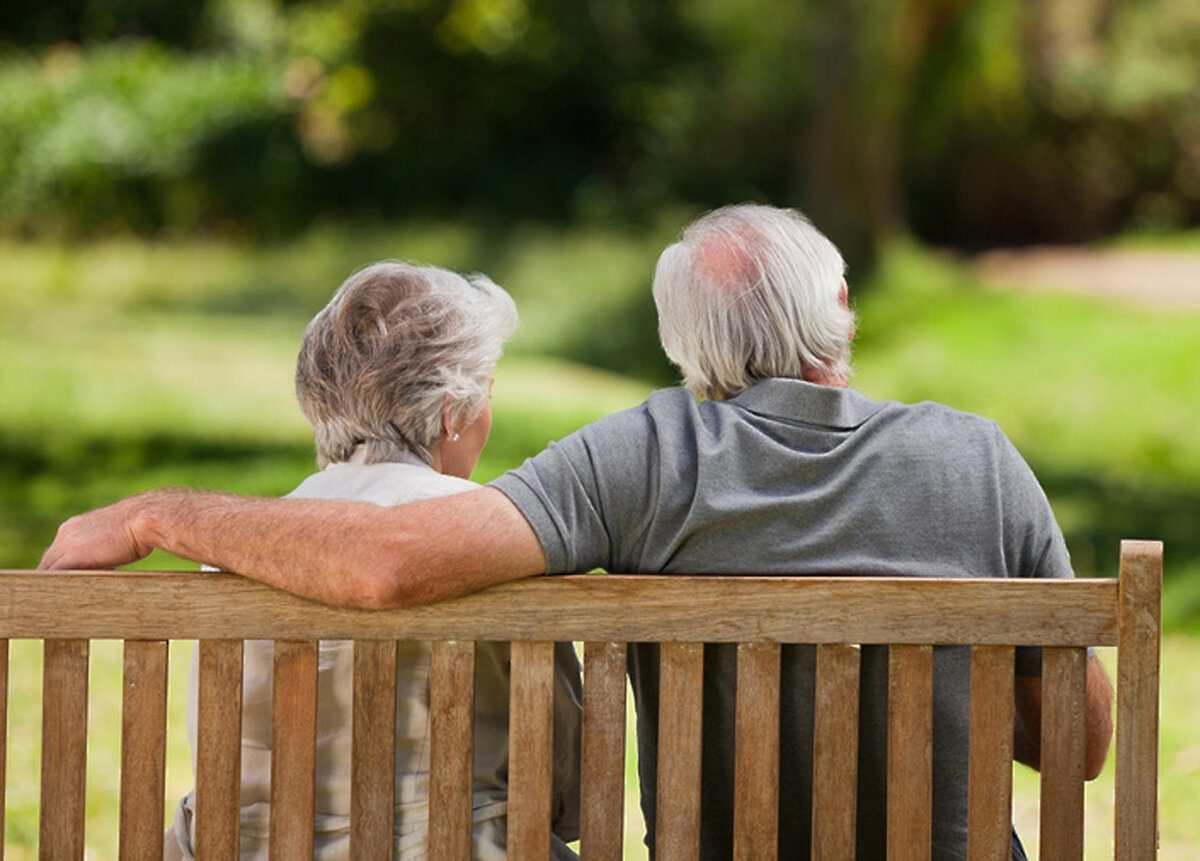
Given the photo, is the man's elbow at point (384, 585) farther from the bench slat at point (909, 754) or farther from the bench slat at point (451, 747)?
the bench slat at point (909, 754)

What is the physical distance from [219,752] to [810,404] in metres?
0.89

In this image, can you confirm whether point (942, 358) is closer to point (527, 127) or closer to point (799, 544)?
point (527, 127)

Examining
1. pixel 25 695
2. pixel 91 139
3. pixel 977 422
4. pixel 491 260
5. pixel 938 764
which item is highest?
pixel 91 139

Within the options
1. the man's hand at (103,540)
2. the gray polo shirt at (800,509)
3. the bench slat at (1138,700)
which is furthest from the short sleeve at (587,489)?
the bench slat at (1138,700)

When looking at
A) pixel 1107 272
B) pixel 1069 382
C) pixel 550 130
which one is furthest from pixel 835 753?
pixel 550 130

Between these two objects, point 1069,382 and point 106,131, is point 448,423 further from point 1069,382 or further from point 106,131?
point 106,131

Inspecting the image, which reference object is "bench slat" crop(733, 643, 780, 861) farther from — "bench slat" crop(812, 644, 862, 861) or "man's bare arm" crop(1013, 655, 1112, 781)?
"man's bare arm" crop(1013, 655, 1112, 781)

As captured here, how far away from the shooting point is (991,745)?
6.61 feet

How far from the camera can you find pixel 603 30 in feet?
68.0

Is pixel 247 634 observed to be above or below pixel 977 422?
below

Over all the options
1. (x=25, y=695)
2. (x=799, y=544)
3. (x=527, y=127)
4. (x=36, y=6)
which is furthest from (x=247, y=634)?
(x=36, y=6)

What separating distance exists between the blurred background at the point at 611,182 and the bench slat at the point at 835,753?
9311 mm

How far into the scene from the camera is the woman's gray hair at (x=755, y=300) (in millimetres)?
2102

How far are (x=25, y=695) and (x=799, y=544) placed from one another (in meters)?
4.35
